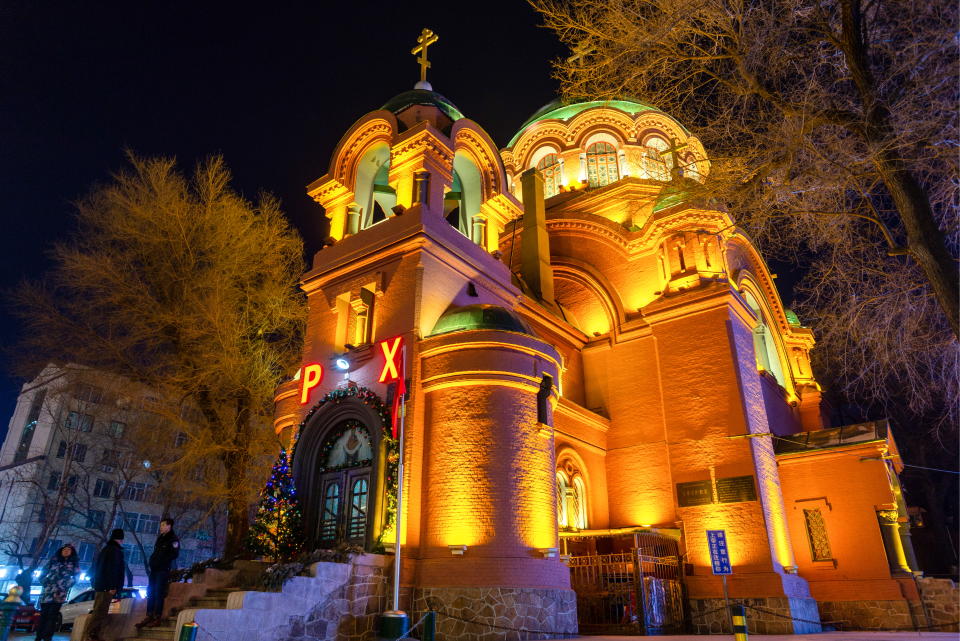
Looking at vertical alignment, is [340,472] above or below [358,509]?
above

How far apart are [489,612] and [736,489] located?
701 centimetres

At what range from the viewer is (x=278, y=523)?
1224cm

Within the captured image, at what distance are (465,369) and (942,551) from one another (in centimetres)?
2712

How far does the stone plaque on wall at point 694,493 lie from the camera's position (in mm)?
14938

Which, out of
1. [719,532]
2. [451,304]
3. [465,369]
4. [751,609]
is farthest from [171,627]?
[751,609]

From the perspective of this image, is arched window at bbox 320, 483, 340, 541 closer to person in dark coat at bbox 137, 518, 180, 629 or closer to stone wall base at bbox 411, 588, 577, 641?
stone wall base at bbox 411, 588, 577, 641

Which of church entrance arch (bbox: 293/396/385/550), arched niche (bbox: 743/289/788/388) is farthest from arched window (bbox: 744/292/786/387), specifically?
church entrance arch (bbox: 293/396/385/550)

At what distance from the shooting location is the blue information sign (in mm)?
11414

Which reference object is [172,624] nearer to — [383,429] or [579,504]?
[383,429]

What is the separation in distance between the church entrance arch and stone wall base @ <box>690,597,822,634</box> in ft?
25.2

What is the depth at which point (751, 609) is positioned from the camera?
13.4 m

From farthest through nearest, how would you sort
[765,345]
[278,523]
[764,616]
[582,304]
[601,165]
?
[601,165] < [765,345] < [582,304] < [764,616] < [278,523]

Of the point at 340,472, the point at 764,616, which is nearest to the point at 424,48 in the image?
the point at 340,472

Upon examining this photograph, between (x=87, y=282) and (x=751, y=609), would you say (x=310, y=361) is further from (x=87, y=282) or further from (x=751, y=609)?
(x=751, y=609)
